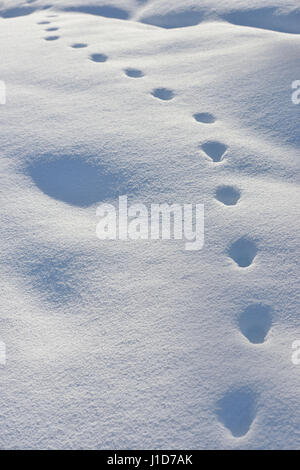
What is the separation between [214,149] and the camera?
2.73 meters

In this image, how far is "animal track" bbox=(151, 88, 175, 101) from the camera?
3229 mm

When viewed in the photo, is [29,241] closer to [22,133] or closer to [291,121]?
[22,133]

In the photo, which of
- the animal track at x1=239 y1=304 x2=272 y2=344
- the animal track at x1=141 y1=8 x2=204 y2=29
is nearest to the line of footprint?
the animal track at x1=239 y1=304 x2=272 y2=344

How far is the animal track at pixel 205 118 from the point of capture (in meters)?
2.96

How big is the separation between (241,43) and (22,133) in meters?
1.74

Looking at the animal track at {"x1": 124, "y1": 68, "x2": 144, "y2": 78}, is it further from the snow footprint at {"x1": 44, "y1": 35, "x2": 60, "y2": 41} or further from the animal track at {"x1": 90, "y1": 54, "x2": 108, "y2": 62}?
the snow footprint at {"x1": 44, "y1": 35, "x2": 60, "y2": 41}

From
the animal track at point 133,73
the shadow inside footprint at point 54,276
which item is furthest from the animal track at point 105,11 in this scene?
the shadow inside footprint at point 54,276

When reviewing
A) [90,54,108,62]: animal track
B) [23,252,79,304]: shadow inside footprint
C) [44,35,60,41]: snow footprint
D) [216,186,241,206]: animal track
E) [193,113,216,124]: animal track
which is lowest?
[23,252,79,304]: shadow inside footprint

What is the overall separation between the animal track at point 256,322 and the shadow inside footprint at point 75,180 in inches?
36.8

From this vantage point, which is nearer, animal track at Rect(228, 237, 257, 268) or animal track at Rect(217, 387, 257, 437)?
animal track at Rect(217, 387, 257, 437)

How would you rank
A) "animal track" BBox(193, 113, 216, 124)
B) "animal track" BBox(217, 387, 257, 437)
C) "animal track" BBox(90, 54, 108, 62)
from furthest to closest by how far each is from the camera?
"animal track" BBox(90, 54, 108, 62) < "animal track" BBox(193, 113, 216, 124) < "animal track" BBox(217, 387, 257, 437)

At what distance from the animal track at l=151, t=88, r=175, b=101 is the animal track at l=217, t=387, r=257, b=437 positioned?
6.76ft

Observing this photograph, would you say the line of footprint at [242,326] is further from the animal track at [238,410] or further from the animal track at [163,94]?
the animal track at [163,94]

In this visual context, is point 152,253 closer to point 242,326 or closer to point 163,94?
point 242,326
